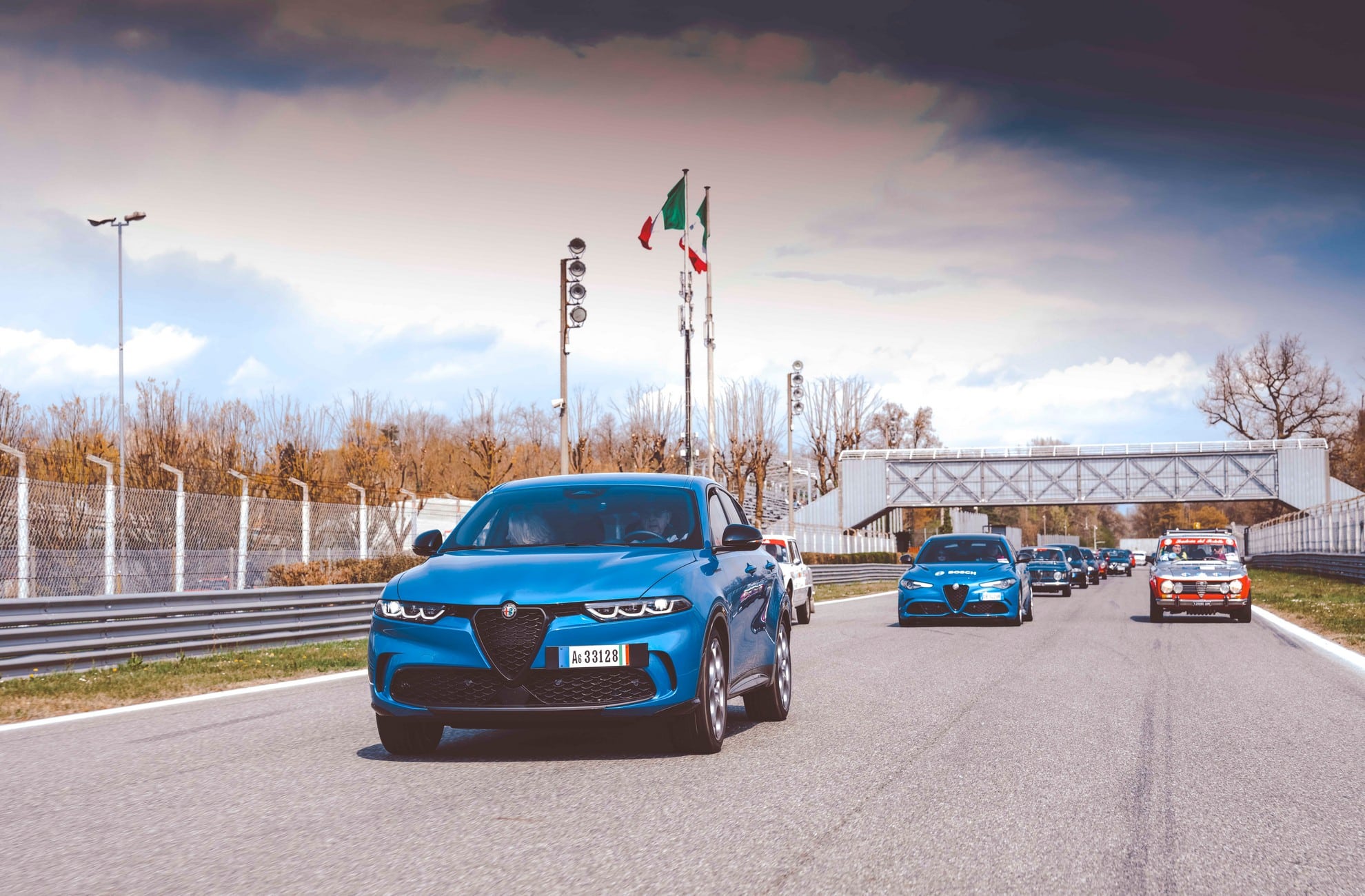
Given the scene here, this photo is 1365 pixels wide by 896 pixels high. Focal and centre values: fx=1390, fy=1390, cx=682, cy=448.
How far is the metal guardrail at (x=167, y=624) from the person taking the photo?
39.5 feet

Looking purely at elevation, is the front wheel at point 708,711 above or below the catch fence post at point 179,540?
below

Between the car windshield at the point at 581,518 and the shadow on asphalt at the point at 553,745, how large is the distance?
1.14m

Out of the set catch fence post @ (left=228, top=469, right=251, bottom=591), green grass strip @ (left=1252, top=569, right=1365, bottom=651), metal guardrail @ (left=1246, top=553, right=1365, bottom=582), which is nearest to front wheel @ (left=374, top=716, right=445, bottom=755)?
green grass strip @ (left=1252, top=569, right=1365, bottom=651)

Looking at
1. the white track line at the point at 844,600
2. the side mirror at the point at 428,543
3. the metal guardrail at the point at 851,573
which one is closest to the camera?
the side mirror at the point at 428,543

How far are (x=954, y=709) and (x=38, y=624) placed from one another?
7938 mm

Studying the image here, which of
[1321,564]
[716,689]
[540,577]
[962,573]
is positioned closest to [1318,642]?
[962,573]

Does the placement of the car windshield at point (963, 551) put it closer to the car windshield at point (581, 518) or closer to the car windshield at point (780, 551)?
the car windshield at point (780, 551)

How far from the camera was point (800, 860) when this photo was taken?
5215 mm

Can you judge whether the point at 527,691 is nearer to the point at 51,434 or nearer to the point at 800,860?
the point at 800,860

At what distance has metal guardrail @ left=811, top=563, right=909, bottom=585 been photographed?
4431 centimetres

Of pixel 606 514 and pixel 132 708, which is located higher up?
pixel 606 514

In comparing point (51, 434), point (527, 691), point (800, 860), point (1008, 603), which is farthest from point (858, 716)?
point (51, 434)

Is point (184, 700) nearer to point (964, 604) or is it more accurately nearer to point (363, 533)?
point (964, 604)

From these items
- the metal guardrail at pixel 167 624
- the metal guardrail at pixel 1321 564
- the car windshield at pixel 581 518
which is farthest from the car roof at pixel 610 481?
the metal guardrail at pixel 1321 564
